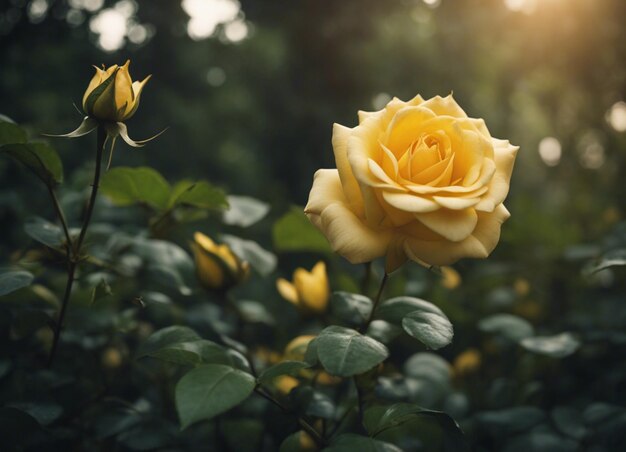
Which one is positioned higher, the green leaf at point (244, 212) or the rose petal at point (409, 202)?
the rose petal at point (409, 202)

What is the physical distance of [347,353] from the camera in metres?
0.45

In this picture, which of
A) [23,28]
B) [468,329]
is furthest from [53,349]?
[23,28]

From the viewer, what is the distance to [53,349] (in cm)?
60

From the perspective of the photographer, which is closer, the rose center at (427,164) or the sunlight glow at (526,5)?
the rose center at (427,164)

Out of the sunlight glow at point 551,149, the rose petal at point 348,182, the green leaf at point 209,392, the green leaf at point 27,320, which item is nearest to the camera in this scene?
the green leaf at point 209,392

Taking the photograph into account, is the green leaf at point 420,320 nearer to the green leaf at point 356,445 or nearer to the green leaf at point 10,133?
the green leaf at point 356,445

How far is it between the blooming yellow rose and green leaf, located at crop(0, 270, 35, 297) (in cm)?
30

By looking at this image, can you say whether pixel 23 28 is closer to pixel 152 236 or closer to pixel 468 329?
pixel 152 236

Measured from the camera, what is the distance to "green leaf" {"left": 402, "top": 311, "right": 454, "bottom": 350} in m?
0.47

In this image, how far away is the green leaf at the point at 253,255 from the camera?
730 mm

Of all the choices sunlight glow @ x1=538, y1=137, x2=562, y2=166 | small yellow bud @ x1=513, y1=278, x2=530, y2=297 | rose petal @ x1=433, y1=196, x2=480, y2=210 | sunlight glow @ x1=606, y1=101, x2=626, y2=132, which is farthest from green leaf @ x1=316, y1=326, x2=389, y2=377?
sunlight glow @ x1=538, y1=137, x2=562, y2=166

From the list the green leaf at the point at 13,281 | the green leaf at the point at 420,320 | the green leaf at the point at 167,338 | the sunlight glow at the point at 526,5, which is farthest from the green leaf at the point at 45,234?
the sunlight glow at the point at 526,5

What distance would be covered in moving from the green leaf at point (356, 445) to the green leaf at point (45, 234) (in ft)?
1.23

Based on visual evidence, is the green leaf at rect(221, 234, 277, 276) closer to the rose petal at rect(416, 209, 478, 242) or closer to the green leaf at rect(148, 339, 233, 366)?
the green leaf at rect(148, 339, 233, 366)
